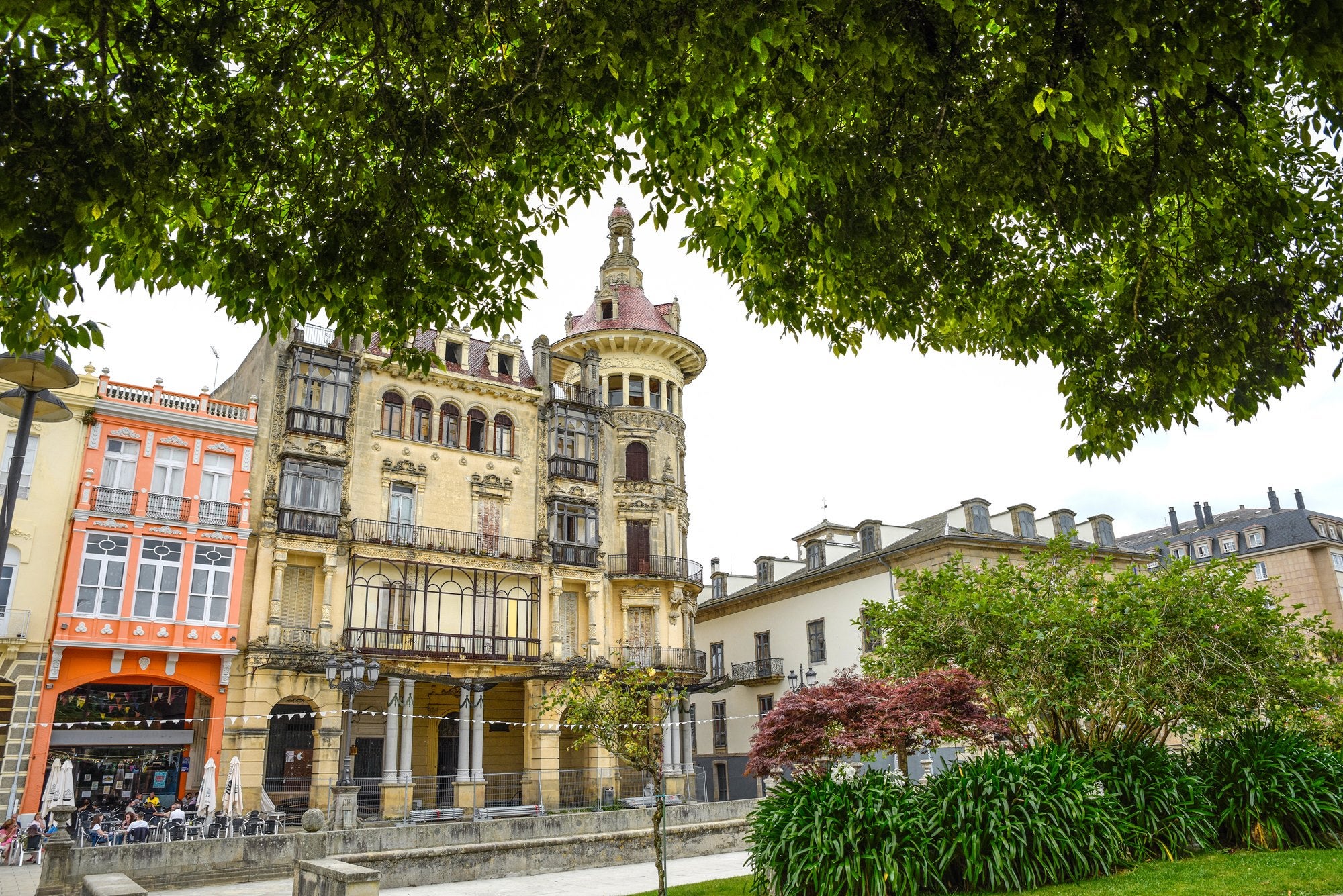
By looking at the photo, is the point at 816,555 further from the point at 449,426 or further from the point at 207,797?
the point at 207,797

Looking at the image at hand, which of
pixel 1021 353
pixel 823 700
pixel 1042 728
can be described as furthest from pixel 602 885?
pixel 1021 353

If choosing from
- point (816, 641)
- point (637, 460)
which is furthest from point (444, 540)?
point (816, 641)

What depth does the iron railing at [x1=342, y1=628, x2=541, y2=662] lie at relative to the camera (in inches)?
1196

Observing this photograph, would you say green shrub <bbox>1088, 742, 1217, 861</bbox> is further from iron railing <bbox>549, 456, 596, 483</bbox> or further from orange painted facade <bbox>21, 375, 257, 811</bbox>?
iron railing <bbox>549, 456, 596, 483</bbox>

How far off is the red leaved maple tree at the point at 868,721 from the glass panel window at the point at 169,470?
22.7 m

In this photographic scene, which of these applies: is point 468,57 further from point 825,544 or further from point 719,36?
point 825,544

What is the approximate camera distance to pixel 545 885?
50.1 feet

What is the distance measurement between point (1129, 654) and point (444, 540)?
80.3ft

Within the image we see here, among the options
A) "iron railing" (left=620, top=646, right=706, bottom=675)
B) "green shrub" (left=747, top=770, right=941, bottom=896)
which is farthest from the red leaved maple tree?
"iron railing" (left=620, top=646, right=706, bottom=675)

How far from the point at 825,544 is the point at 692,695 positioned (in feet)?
33.4

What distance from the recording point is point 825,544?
42938 mm

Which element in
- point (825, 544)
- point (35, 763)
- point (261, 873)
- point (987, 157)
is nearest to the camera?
point (987, 157)

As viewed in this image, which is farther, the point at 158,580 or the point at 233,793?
→ the point at 158,580

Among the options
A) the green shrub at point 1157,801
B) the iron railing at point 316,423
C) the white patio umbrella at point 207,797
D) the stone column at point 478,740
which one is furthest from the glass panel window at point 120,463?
the green shrub at point 1157,801
